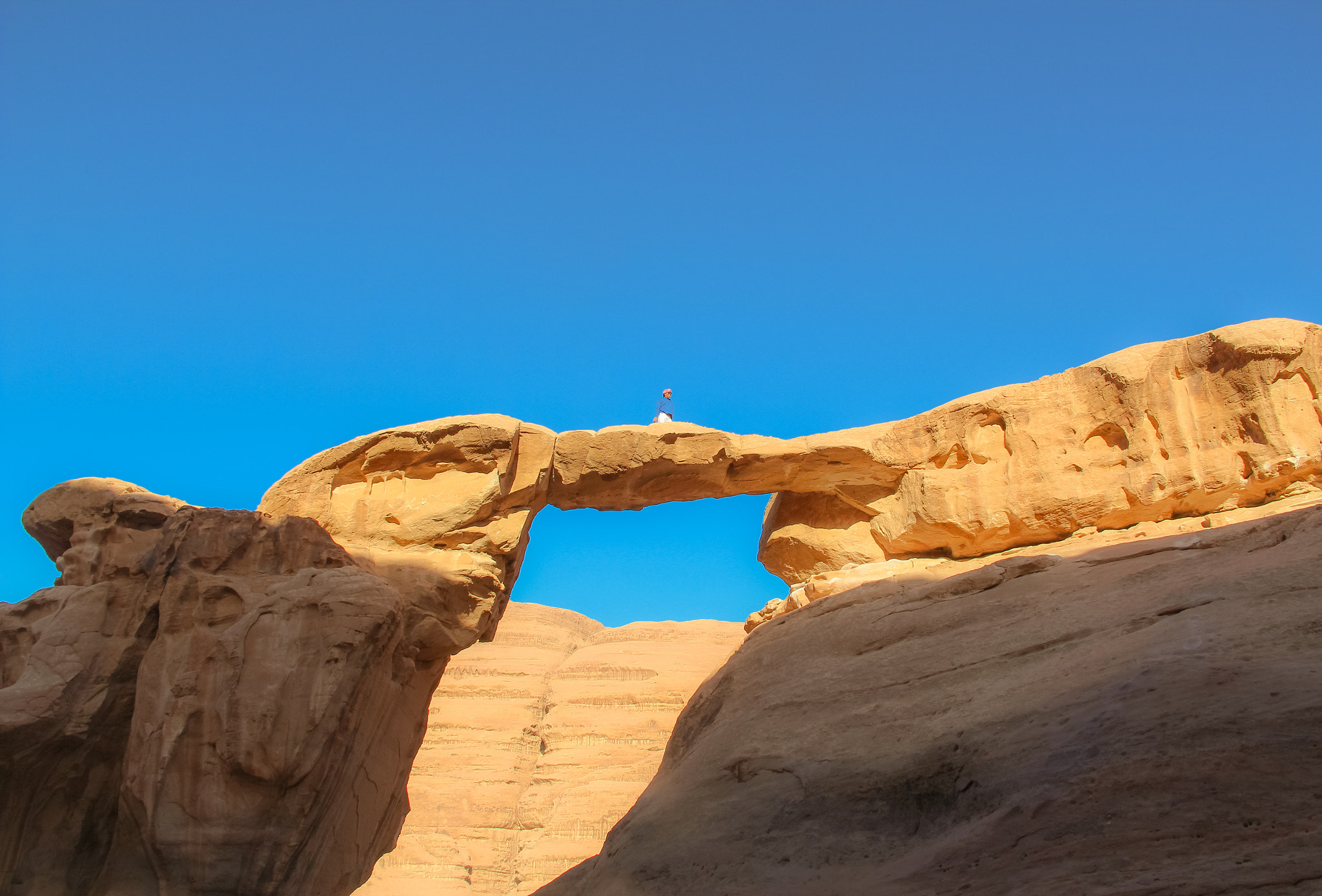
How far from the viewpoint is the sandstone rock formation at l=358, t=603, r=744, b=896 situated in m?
16.0

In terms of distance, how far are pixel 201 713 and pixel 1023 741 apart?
23.9ft

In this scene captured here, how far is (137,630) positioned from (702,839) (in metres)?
6.51

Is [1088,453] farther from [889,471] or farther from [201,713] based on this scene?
[201,713]

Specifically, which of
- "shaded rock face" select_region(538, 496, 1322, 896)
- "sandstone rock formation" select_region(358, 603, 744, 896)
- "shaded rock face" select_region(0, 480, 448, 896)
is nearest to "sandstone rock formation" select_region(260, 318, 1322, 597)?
"shaded rock face" select_region(0, 480, 448, 896)

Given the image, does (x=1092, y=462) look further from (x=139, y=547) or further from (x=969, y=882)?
(x=139, y=547)

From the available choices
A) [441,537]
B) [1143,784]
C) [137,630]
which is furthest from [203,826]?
[1143,784]

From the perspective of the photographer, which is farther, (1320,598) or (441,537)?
(441,537)

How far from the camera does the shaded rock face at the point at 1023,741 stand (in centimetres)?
485

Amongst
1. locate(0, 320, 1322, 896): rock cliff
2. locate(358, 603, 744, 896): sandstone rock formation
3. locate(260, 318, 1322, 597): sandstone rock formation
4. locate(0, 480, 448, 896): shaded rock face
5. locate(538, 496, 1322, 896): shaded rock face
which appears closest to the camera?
locate(538, 496, 1322, 896): shaded rock face

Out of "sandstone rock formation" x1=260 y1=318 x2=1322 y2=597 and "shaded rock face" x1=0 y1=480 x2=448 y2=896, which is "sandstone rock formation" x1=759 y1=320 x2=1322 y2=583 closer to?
"sandstone rock formation" x1=260 y1=318 x2=1322 y2=597

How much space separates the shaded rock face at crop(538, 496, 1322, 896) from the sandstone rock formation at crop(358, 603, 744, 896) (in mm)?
6653

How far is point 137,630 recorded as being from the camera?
10438 mm

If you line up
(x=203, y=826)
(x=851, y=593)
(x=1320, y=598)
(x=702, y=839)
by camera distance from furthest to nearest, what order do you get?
(x=851, y=593) < (x=203, y=826) < (x=702, y=839) < (x=1320, y=598)

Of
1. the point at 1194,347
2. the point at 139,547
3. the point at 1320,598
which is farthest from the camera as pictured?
the point at 1194,347
